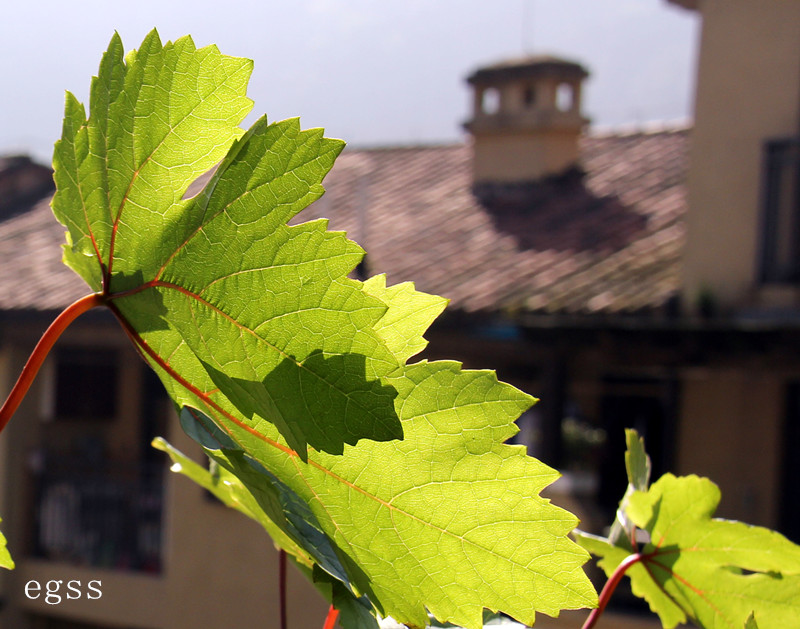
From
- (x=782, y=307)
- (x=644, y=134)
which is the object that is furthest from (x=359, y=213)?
(x=782, y=307)

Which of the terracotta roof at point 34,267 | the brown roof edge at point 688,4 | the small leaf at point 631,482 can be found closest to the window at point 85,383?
the terracotta roof at point 34,267

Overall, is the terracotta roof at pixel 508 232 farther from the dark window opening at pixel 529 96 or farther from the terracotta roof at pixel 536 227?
the dark window opening at pixel 529 96

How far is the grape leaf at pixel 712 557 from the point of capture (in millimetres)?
657

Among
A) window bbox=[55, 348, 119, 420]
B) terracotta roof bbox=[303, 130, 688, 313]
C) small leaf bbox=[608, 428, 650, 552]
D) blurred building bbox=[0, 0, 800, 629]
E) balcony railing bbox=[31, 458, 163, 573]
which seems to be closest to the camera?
small leaf bbox=[608, 428, 650, 552]

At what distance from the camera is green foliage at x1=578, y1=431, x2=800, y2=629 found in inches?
25.9

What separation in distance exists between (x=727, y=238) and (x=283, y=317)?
666 cm

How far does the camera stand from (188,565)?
826 cm

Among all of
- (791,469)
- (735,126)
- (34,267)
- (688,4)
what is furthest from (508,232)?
(34,267)

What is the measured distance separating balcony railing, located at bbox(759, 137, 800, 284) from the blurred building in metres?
0.01

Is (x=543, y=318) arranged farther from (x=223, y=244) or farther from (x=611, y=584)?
(x=223, y=244)

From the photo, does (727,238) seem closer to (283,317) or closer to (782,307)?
(782,307)

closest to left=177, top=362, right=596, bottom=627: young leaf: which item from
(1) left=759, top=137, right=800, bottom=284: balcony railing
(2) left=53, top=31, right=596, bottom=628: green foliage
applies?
(2) left=53, top=31, right=596, bottom=628: green foliage

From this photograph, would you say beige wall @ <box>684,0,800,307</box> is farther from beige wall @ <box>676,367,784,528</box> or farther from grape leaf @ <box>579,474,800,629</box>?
grape leaf @ <box>579,474,800,629</box>

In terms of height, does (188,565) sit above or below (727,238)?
below
